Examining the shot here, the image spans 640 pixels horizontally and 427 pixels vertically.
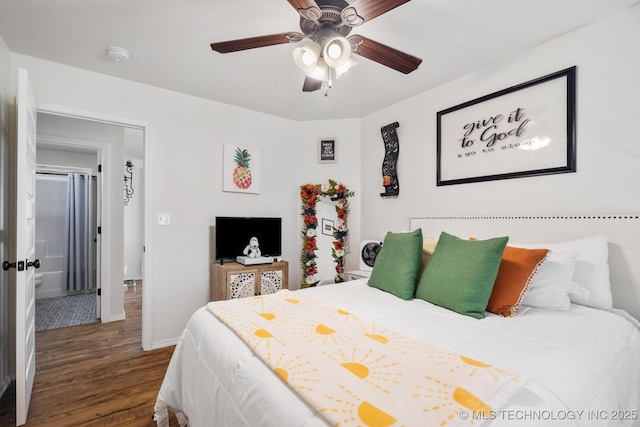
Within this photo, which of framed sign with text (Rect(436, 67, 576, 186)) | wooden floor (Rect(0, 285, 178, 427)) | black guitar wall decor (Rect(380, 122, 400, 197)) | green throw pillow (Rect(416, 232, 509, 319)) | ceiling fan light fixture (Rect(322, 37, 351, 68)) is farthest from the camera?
black guitar wall decor (Rect(380, 122, 400, 197))

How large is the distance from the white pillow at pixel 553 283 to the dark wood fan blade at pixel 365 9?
155cm

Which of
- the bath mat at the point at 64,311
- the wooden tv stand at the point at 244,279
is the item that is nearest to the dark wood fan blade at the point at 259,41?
the wooden tv stand at the point at 244,279

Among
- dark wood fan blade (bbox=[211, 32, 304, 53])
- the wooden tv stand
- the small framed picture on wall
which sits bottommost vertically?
the wooden tv stand

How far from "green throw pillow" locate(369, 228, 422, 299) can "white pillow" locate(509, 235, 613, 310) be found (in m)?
0.86

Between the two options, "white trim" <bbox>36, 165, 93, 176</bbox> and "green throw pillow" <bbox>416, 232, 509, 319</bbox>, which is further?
"white trim" <bbox>36, 165, 93, 176</bbox>

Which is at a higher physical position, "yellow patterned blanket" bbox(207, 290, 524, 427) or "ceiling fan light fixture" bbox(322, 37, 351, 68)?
"ceiling fan light fixture" bbox(322, 37, 351, 68)

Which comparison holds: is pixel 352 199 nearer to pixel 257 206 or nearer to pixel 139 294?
pixel 257 206

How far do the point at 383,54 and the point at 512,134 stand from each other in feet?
4.15

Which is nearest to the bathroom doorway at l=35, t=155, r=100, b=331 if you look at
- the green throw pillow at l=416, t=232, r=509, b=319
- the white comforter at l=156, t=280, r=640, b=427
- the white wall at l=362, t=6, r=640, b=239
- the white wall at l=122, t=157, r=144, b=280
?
the white wall at l=122, t=157, r=144, b=280

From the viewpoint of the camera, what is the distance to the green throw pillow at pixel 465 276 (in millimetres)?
1577

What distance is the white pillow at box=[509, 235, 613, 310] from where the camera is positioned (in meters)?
1.66

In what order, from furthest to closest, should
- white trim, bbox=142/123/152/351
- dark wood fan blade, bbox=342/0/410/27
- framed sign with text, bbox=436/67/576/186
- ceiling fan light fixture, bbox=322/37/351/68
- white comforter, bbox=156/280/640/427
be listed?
white trim, bbox=142/123/152/351
framed sign with text, bbox=436/67/576/186
ceiling fan light fixture, bbox=322/37/351/68
dark wood fan blade, bbox=342/0/410/27
white comforter, bbox=156/280/640/427

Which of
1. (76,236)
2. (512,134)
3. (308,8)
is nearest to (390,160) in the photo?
(512,134)

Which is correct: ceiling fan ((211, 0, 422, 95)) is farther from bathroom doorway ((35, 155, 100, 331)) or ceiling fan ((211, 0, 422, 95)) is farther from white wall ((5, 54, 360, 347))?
bathroom doorway ((35, 155, 100, 331))
